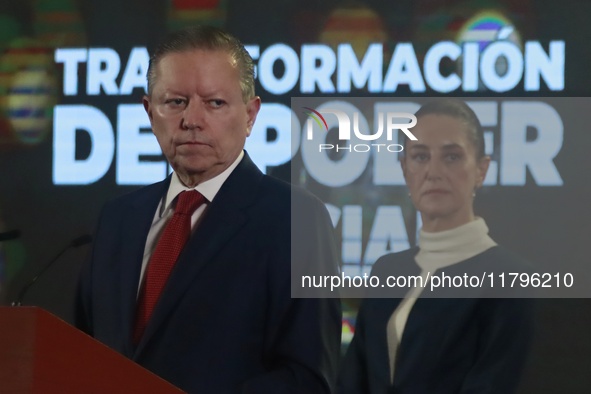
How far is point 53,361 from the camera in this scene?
1324 millimetres

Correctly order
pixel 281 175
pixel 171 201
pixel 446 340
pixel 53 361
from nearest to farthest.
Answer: pixel 53 361 < pixel 171 201 < pixel 446 340 < pixel 281 175

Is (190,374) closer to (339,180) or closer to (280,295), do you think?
(280,295)

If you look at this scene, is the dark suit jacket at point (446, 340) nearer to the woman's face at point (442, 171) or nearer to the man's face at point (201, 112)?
the woman's face at point (442, 171)

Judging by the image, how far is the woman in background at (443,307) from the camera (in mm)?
3084

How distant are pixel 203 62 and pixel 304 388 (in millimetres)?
981

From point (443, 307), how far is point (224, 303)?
2.51ft

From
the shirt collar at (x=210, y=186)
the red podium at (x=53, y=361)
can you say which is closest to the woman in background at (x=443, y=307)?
the shirt collar at (x=210, y=186)

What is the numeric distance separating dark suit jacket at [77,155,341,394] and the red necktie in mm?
35

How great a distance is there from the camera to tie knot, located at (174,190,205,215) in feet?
9.14

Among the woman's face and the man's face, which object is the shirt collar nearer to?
the man's face

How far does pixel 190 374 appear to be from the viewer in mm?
2600

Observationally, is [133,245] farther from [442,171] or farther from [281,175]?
[442,171]

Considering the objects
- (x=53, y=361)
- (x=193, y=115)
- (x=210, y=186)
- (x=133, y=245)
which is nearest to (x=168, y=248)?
(x=133, y=245)

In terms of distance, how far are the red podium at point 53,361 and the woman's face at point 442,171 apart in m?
1.89
